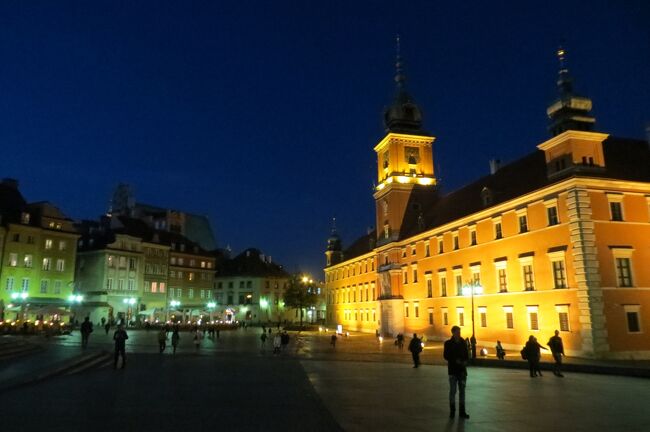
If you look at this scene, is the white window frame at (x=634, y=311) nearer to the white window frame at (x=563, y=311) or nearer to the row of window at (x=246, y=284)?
the white window frame at (x=563, y=311)

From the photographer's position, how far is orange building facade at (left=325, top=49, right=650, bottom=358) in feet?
98.7

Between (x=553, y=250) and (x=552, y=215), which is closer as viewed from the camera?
(x=553, y=250)

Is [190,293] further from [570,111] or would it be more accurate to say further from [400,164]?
[570,111]

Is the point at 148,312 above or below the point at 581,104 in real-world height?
below

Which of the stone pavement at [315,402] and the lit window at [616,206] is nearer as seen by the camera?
the stone pavement at [315,402]

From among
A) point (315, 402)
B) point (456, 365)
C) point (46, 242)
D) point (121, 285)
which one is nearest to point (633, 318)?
point (456, 365)

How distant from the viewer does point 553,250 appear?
3294 cm

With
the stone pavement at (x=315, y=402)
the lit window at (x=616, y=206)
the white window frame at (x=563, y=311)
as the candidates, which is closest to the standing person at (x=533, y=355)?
the stone pavement at (x=315, y=402)

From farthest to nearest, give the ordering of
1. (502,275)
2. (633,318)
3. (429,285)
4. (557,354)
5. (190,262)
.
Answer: (190,262) < (429,285) < (502,275) < (633,318) < (557,354)

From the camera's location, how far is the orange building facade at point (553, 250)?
30.1 metres

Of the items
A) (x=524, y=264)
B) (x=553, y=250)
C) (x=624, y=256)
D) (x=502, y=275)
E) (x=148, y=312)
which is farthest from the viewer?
(x=148, y=312)

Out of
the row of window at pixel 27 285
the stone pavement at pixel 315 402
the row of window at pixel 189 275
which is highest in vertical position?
the row of window at pixel 189 275

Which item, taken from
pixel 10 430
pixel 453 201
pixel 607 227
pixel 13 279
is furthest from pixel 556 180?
pixel 13 279

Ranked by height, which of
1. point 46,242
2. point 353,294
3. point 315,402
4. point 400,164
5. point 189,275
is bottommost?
point 315,402
